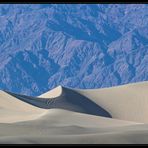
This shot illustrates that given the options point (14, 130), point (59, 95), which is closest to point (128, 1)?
point (14, 130)

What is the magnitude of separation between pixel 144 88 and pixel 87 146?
161 ft

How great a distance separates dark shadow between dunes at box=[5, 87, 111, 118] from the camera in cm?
4899

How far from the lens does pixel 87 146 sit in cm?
474

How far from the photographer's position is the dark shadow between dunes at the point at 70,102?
161ft

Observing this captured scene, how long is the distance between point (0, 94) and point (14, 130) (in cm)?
2497

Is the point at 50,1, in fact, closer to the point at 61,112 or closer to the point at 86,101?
the point at 61,112

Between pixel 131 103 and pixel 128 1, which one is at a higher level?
pixel 128 1

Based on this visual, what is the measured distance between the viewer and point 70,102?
50969 mm

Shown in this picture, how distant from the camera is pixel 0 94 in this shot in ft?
154

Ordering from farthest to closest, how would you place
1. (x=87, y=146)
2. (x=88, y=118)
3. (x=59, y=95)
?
(x=59, y=95), (x=88, y=118), (x=87, y=146)

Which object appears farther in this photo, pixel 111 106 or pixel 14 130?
pixel 111 106

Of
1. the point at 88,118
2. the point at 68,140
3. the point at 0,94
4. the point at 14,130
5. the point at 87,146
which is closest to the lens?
the point at 87,146

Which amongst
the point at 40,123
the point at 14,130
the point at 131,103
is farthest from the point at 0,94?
the point at 14,130

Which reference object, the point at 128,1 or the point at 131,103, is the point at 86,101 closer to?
the point at 131,103
